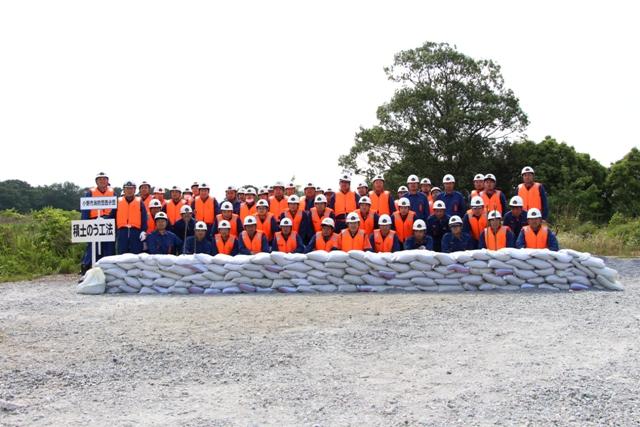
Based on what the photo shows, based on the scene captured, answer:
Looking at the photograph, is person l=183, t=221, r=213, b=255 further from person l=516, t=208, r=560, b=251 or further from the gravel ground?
person l=516, t=208, r=560, b=251

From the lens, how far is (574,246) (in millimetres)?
15344

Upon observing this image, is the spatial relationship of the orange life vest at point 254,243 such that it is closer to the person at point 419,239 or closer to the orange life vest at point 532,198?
the person at point 419,239

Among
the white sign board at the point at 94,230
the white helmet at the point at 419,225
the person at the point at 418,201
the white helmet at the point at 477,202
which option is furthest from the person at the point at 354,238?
the white sign board at the point at 94,230

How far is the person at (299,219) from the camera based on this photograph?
10.7 meters

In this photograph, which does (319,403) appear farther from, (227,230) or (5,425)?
(227,230)

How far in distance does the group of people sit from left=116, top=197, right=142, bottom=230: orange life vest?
0.05 feet

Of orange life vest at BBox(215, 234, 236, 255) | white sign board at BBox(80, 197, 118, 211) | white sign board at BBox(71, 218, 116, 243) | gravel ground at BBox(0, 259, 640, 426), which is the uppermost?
white sign board at BBox(80, 197, 118, 211)

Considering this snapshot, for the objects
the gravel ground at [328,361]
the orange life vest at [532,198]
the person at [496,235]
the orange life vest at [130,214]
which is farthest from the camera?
the orange life vest at [130,214]

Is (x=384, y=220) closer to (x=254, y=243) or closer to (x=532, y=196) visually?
(x=254, y=243)

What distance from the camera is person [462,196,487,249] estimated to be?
33.4 feet

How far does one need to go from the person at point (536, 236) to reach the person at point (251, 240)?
12.1 ft

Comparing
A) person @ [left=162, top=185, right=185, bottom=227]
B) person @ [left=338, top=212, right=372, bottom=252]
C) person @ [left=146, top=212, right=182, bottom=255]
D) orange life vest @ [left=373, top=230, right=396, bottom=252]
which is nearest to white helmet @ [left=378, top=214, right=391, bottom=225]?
orange life vest @ [left=373, top=230, right=396, bottom=252]

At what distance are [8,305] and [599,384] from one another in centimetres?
698

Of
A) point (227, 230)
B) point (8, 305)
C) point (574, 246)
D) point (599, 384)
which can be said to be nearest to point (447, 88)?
point (574, 246)
